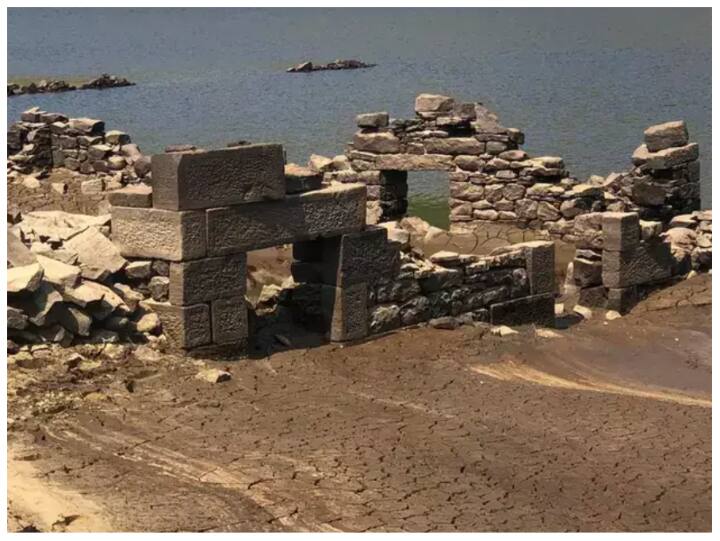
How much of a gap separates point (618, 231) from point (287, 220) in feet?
16.6

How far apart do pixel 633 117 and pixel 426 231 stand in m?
16.4

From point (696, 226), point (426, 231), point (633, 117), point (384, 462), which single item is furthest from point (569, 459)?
point (633, 117)

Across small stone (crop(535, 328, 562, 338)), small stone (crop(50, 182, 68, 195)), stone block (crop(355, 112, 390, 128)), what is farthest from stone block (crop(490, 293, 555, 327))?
small stone (crop(50, 182, 68, 195))

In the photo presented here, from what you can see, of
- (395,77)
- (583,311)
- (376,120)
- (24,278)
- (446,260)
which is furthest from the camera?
(395,77)

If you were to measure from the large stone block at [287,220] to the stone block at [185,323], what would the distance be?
578 mm

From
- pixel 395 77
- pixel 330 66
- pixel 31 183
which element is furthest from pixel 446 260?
pixel 330 66

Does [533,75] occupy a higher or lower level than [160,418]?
higher

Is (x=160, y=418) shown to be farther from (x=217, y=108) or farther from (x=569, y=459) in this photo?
(x=217, y=108)

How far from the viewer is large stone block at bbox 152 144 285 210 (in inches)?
514

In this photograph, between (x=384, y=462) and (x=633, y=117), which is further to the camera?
(x=633, y=117)

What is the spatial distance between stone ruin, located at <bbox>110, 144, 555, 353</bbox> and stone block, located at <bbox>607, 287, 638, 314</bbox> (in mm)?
1924

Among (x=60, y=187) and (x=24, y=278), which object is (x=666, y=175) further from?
(x=24, y=278)

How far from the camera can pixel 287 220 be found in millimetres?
13930

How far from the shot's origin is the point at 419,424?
38.7 feet
